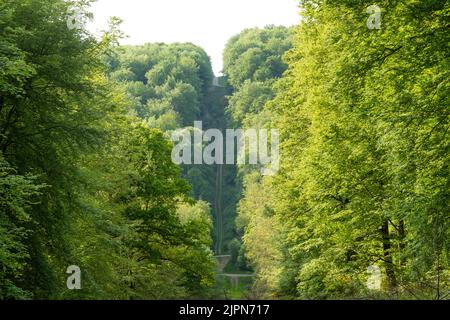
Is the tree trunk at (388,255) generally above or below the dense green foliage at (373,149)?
below

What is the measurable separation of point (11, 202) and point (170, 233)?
47.3 ft

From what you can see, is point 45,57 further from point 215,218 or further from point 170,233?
point 215,218

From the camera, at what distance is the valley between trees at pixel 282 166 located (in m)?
13.2

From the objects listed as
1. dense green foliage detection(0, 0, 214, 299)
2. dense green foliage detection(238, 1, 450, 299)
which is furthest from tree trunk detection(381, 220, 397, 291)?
dense green foliage detection(0, 0, 214, 299)

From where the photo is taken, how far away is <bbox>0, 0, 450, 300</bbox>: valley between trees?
1321 centimetres

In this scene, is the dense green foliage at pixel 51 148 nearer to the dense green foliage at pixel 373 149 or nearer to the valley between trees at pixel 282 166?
the valley between trees at pixel 282 166

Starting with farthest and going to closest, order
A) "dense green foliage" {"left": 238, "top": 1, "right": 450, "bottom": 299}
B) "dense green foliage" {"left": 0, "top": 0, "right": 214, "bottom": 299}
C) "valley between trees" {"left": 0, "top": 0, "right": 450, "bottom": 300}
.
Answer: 1. "dense green foliage" {"left": 0, "top": 0, "right": 214, "bottom": 299}
2. "valley between trees" {"left": 0, "top": 0, "right": 450, "bottom": 300}
3. "dense green foliage" {"left": 238, "top": 1, "right": 450, "bottom": 299}

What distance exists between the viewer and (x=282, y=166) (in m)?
28.4

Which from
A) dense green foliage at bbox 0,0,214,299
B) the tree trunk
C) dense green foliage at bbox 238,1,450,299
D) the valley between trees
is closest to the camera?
dense green foliage at bbox 238,1,450,299

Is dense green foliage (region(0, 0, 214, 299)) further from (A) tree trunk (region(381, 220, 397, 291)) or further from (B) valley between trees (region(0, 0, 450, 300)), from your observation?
(A) tree trunk (region(381, 220, 397, 291))

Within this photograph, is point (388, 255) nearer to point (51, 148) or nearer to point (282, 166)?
point (282, 166)

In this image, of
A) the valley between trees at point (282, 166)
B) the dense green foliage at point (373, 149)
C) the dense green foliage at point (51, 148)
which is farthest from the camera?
the dense green foliage at point (51, 148)

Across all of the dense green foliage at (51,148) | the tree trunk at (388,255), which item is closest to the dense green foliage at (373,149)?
the tree trunk at (388,255)

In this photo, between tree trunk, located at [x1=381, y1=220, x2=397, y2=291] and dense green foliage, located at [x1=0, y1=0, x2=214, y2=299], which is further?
tree trunk, located at [x1=381, y1=220, x2=397, y2=291]
